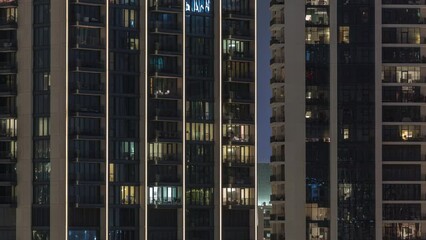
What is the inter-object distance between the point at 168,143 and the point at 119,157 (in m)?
5.33

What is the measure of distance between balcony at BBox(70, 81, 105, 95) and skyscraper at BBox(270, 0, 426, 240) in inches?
1034

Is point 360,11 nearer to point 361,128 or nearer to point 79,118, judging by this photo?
point 361,128

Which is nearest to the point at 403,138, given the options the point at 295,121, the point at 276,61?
the point at 295,121

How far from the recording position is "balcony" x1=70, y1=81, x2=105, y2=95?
143750mm

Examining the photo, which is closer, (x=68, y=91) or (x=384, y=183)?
(x=68, y=91)

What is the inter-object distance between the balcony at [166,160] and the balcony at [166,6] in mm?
15010

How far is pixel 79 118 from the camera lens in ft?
472

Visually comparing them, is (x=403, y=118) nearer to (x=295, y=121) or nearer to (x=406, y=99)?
(x=406, y=99)

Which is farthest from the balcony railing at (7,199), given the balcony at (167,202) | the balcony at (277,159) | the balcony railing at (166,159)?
the balcony at (277,159)

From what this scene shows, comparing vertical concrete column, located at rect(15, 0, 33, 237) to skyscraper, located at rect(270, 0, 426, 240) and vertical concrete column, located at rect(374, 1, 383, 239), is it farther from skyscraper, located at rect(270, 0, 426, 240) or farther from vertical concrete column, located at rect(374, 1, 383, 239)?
vertical concrete column, located at rect(374, 1, 383, 239)

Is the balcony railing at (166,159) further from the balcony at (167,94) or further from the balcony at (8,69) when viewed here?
the balcony at (8,69)

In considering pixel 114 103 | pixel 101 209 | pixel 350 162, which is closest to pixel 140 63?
pixel 114 103

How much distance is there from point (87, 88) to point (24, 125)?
729 centimetres

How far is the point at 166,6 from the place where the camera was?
148125 mm
